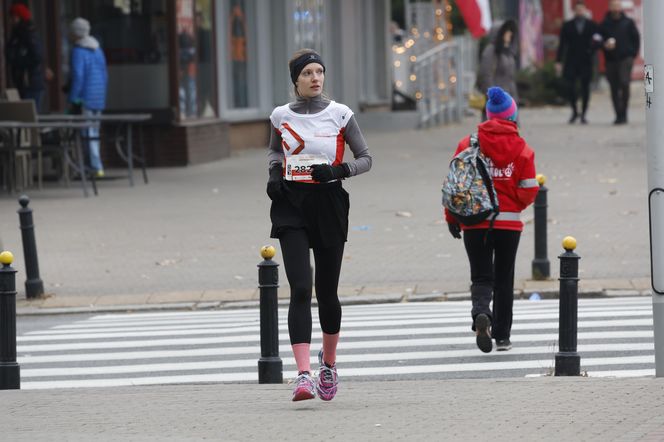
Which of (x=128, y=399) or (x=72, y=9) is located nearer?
(x=128, y=399)

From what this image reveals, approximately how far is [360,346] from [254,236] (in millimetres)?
5626

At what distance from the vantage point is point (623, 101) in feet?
101

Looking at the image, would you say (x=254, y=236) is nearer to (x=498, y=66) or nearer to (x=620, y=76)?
(x=498, y=66)

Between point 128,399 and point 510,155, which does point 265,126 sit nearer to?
point 510,155

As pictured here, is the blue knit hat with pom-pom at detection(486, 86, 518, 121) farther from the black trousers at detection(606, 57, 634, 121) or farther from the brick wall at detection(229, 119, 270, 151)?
the black trousers at detection(606, 57, 634, 121)

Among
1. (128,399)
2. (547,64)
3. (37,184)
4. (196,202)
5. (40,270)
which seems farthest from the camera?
(547,64)

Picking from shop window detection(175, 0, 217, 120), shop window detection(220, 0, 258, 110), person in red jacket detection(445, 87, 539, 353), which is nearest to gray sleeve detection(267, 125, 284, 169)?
person in red jacket detection(445, 87, 539, 353)

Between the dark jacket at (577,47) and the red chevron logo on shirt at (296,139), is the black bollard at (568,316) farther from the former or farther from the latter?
the dark jacket at (577,47)

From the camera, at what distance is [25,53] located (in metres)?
21.3

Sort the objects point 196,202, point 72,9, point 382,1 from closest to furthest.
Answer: point 196,202, point 72,9, point 382,1

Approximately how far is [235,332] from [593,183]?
32.0ft

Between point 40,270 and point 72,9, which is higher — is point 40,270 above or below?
below

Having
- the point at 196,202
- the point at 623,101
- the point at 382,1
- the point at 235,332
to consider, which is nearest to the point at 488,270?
the point at 235,332

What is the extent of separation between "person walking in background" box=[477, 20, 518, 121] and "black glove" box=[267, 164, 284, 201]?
46.3ft
